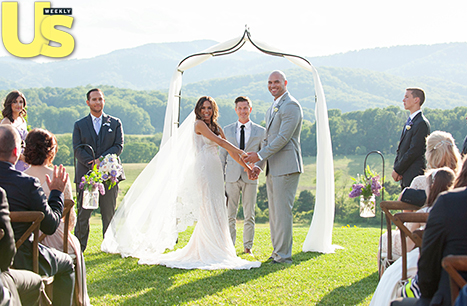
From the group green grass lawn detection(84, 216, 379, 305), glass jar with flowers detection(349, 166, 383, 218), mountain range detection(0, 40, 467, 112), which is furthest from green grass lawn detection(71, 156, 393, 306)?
mountain range detection(0, 40, 467, 112)

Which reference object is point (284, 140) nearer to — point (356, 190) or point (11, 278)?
point (356, 190)

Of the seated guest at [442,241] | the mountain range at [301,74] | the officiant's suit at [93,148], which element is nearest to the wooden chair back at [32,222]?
the seated guest at [442,241]

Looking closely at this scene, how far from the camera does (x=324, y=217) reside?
19.7 ft

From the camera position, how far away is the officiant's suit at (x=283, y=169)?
5324mm

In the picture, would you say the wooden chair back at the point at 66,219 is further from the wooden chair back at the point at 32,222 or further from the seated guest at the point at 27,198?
the wooden chair back at the point at 32,222

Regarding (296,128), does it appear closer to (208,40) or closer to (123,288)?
(123,288)

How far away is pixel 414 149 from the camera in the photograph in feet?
17.2

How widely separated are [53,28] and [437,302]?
9.45 meters

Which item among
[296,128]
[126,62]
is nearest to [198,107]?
[296,128]

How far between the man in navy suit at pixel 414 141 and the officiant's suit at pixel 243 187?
6.55ft

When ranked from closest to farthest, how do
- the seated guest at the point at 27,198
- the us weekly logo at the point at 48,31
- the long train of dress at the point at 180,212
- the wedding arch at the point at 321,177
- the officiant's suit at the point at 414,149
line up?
the seated guest at the point at 27,198, the long train of dress at the point at 180,212, the officiant's suit at the point at 414,149, the wedding arch at the point at 321,177, the us weekly logo at the point at 48,31

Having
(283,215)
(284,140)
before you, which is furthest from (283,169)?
(283,215)

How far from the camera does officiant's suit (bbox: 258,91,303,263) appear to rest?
5324mm

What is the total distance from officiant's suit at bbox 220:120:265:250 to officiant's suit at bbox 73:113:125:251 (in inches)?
61.4
